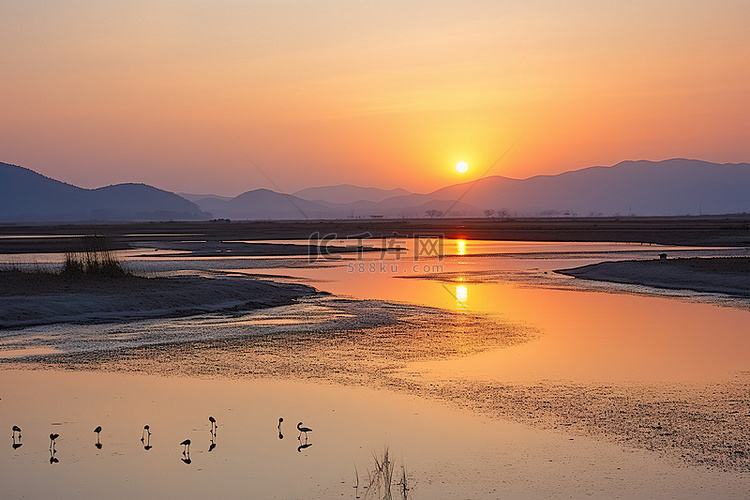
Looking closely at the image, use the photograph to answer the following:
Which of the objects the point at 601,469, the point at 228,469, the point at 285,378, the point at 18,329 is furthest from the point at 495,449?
the point at 18,329

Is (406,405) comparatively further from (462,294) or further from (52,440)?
(462,294)

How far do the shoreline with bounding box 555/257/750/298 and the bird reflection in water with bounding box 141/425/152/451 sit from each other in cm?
2521

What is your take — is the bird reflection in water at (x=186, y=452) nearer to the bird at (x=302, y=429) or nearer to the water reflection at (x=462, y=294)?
the bird at (x=302, y=429)

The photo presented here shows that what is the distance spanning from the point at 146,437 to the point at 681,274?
30.2 meters

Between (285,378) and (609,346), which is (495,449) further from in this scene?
(609,346)

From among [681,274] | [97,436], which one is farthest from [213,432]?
[681,274]

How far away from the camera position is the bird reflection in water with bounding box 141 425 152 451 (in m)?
11.6

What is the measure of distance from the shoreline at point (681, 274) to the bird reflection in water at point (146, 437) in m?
25.2

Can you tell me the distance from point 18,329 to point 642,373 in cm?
Result: 1628

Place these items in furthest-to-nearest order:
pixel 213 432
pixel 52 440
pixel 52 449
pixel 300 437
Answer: pixel 213 432
pixel 300 437
pixel 52 440
pixel 52 449

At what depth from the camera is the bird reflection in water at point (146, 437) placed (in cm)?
1165

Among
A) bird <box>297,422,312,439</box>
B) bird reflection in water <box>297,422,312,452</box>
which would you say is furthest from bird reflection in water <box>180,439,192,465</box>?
bird <box>297,422,312,439</box>

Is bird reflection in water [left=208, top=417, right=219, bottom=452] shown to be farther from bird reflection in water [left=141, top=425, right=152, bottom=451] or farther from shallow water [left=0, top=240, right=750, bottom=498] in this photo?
bird reflection in water [left=141, top=425, right=152, bottom=451]

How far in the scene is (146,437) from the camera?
12094 millimetres
